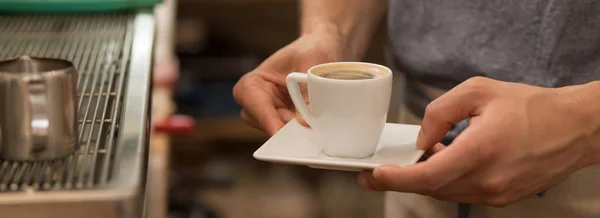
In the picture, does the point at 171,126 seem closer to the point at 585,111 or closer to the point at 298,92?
the point at 298,92

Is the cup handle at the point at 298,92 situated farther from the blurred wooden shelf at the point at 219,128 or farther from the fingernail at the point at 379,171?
the blurred wooden shelf at the point at 219,128

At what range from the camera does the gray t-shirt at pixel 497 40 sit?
0.92 meters

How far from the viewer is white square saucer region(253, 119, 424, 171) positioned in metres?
0.76

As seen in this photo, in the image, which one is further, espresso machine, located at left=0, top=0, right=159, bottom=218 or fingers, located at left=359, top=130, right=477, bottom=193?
fingers, located at left=359, top=130, right=477, bottom=193

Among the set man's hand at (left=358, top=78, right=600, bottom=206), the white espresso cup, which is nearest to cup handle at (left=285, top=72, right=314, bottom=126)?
the white espresso cup

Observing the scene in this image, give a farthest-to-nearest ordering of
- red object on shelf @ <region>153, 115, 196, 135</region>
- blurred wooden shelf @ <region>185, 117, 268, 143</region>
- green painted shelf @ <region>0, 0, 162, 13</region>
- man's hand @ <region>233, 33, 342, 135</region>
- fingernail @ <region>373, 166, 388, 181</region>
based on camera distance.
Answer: blurred wooden shelf @ <region>185, 117, 268, 143</region>
red object on shelf @ <region>153, 115, 196, 135</region>
green painted shelf @ <region>0, 0, 162, 13</region>
man's hand @ <region>233, 33, 342, 135</region>
fingernail @ <region>373, 166, 388, 181</region>

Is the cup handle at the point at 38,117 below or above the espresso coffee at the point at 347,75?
above

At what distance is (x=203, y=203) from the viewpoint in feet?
8.76

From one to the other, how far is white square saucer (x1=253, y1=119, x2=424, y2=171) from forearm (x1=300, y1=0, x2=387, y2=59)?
0.26m

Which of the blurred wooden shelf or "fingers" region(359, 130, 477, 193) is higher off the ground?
"fingers" region(359, 130, 477, 193)

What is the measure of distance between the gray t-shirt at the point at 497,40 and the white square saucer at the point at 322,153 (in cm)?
17

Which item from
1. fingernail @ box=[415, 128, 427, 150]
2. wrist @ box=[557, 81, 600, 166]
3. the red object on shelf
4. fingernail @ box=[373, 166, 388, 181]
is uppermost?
wrist @ box=[557, 81, 600, 166]

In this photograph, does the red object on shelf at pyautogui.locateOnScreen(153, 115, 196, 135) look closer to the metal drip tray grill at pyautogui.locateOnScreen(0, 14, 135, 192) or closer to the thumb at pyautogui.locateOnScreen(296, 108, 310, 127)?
the metal drip tray grill at pyautogui.locateOnScreen(0, 14, 135, 192)

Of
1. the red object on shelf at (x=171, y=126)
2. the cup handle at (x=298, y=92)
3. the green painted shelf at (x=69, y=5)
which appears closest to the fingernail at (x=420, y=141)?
the cup handle at (x=298, y=92)
